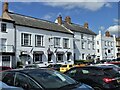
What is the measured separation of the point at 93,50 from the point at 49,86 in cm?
5072

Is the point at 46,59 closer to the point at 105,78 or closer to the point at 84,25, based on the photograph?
the point at 84,25

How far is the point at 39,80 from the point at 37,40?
1249 inches

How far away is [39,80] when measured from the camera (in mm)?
6480

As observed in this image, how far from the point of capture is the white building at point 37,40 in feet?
111

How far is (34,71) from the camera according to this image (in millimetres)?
7020

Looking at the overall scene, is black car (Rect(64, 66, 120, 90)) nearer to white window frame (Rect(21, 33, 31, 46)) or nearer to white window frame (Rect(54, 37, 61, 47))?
white window frame (Rect(21, 33, 31, 46))

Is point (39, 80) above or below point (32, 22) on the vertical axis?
below

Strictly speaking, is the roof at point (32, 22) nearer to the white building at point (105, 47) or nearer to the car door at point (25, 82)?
the white building at point (105, 47)

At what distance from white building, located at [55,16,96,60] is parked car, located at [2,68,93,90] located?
135ft

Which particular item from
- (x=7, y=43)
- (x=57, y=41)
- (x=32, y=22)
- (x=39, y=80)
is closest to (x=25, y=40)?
(x=7, y=43)

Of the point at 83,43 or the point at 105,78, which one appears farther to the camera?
the point at 83,43

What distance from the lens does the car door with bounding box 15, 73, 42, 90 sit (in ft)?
20.6

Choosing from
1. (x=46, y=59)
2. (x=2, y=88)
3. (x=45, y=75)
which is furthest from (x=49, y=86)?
(x=46, y=59)

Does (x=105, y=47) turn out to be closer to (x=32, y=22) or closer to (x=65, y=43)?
(x=65, y=43)
